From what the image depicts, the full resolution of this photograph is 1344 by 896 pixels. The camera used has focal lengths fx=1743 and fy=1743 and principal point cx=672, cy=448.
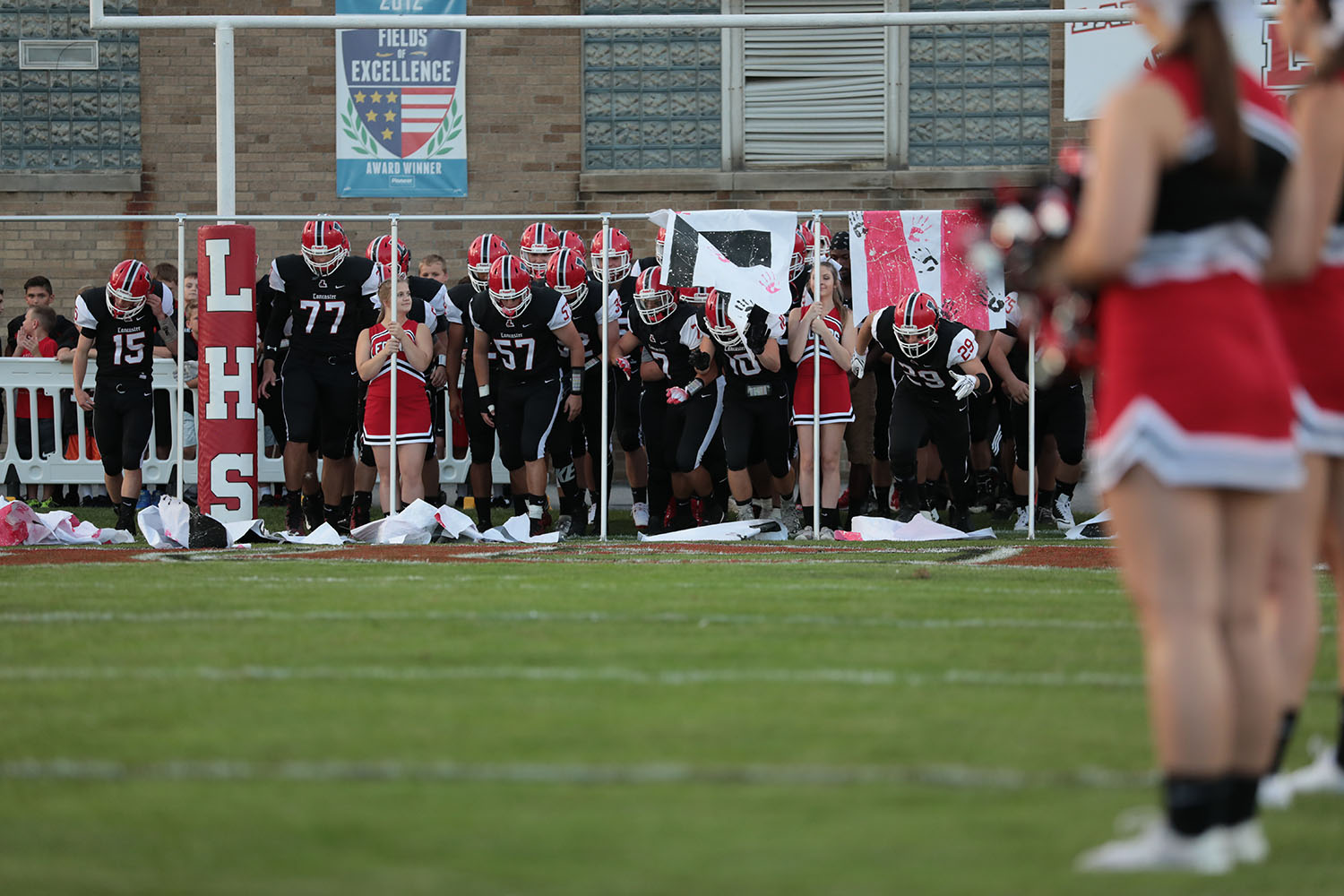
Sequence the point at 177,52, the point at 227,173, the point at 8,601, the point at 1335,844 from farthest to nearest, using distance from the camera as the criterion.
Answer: the point at 177,52, the point at 227,173, the point at 8,601, the point at 1335,844

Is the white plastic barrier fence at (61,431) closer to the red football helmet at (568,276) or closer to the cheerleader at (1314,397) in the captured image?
the red football helmet at (568,276)

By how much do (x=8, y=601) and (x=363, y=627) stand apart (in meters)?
1.90

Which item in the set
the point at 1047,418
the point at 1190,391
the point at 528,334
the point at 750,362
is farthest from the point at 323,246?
the point at 1190,391

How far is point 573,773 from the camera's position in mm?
3938

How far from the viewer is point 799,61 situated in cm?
1844

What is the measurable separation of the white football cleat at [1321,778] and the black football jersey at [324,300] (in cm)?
935

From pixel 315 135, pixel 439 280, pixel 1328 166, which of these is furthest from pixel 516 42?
pixel 1328 166

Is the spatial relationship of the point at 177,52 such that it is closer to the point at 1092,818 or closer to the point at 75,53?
the point at 75,53

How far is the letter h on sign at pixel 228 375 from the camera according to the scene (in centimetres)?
1141

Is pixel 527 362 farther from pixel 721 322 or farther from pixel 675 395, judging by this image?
pixel 721 322

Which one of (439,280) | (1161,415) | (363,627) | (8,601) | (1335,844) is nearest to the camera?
(1161,415)

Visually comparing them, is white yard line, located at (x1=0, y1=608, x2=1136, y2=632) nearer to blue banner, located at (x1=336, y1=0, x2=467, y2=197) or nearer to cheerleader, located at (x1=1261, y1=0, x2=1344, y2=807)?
cheerleader, located at (x1=1261, y1=0, x2=1344, y2=807)

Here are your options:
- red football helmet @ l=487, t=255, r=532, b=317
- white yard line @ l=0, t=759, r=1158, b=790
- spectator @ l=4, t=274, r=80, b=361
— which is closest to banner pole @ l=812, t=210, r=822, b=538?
red football helmet @ l=487, t=255, r=532, b=317

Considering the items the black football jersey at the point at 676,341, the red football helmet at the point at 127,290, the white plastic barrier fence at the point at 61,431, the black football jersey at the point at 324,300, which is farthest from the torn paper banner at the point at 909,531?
the red football helmet at the point at 127,290
